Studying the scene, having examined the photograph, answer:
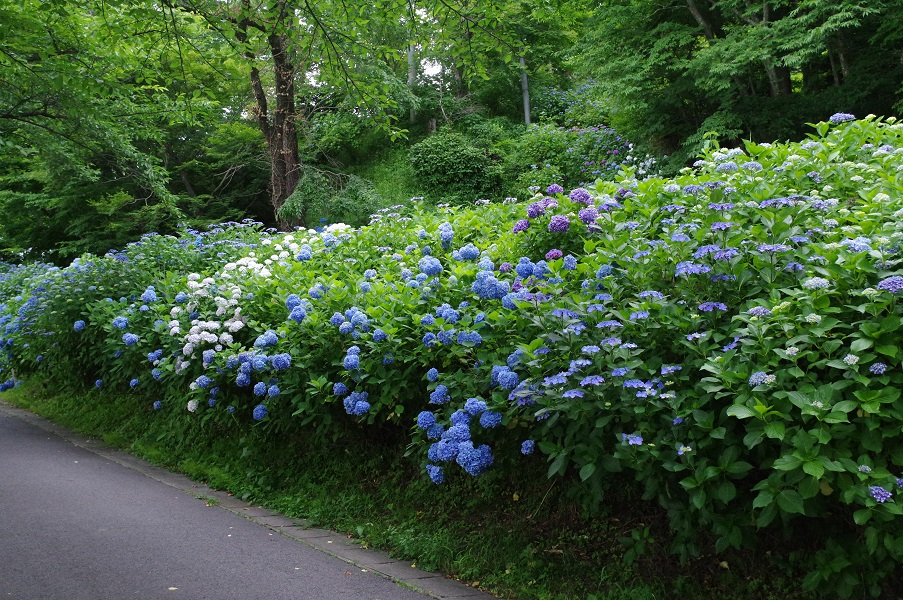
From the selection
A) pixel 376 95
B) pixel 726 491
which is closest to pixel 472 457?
pixel 726 491

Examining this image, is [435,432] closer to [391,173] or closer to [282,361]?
[282,361]

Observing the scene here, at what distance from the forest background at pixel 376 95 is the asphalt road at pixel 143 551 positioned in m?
3.87

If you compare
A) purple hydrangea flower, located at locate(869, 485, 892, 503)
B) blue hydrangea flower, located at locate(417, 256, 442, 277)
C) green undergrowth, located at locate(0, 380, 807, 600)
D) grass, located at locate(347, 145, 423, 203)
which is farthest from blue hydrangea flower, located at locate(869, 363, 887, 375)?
grass, located at locate(347, 145, 423, 203)

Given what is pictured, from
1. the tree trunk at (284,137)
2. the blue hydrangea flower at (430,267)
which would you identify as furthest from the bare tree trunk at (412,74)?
the blue hydrangea flower at (430,267)

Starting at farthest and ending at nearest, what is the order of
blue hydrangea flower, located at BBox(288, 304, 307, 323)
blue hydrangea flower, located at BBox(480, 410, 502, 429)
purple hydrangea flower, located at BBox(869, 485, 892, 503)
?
blue hydrangea flower, located at BBox(288, 304, 307, 323)
blue hydrangea flower, located at BBox(480, 410, 502, 429)
purple hydrangea flower, located at BBox(869, 485, 892, 503)

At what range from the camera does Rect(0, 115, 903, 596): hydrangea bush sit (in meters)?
2.64

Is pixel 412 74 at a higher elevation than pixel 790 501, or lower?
higher

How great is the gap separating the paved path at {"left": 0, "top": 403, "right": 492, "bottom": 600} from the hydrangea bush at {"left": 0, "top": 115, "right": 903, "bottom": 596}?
63cm

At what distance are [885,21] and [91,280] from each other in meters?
11.2

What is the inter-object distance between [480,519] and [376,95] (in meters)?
4.32

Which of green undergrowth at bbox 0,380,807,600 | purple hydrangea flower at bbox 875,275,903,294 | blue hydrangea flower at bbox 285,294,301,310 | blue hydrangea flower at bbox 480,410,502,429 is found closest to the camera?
purple hydrangea flower at bbox 875,275,903,294

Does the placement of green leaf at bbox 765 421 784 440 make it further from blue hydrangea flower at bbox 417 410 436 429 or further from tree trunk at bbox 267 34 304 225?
tree trunk at bbox 267 34 304 225

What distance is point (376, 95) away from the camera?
6.64m

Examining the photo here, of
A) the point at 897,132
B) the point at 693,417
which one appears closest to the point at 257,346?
the point at 693,417
